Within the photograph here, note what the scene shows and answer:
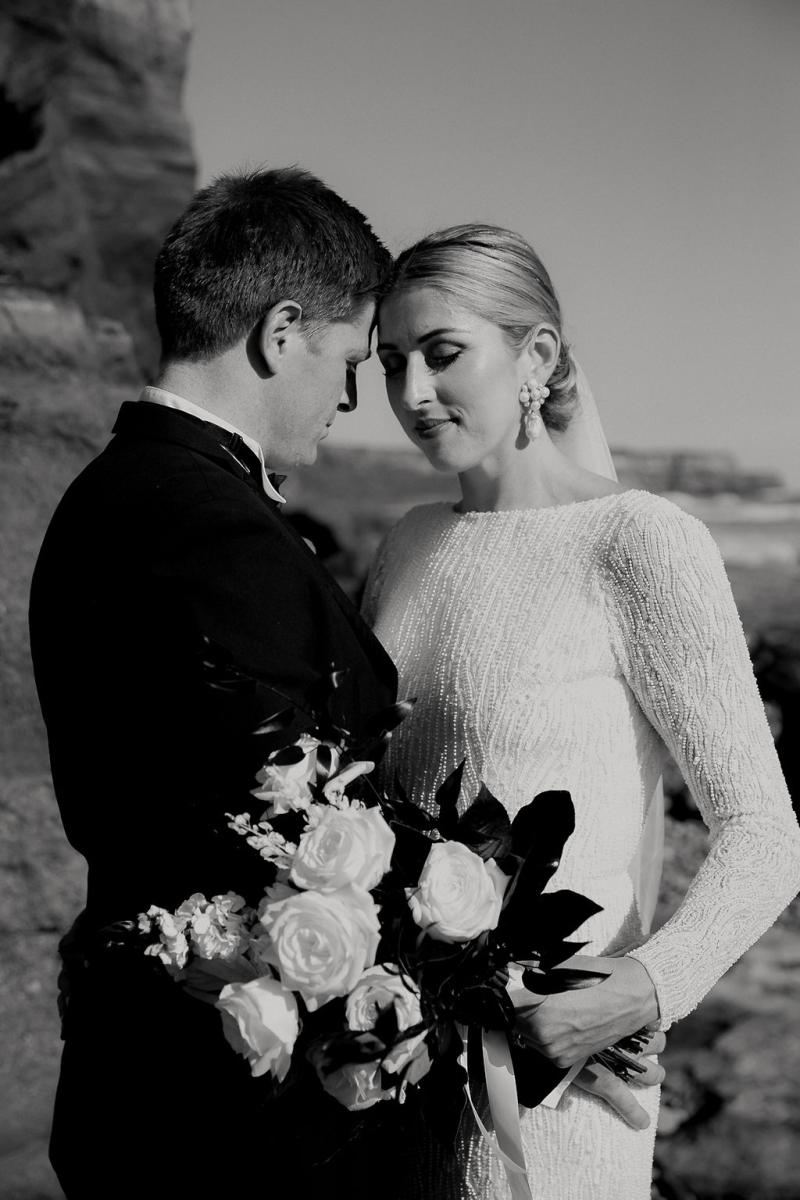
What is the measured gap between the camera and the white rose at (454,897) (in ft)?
4.65

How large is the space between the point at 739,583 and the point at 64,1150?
16.6 feet

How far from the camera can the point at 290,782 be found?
4.72ft

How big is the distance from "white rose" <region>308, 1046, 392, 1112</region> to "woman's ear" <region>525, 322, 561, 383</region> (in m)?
1.31

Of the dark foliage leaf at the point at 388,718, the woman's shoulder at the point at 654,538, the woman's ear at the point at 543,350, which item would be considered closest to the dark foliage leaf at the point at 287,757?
the dark foliage leaf at the point at 388,718

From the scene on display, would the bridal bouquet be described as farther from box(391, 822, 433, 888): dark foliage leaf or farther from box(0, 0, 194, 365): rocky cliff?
box(0, 0, 194, 365): rocky cliff

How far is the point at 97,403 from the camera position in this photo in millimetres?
4172

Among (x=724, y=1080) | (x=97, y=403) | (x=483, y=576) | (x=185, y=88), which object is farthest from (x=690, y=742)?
(x=185, y=88)

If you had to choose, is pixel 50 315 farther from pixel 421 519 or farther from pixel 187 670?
pixel 187 670

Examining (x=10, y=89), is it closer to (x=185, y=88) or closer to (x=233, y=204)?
(x=185, y=88)

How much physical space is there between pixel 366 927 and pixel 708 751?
71cm

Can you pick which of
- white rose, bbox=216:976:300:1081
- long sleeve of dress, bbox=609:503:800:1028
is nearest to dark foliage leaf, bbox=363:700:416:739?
white rose, bbox=216:976:300:1081

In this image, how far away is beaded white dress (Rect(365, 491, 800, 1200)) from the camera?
1847 millimetres

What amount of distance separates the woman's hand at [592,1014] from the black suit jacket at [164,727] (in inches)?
11.4

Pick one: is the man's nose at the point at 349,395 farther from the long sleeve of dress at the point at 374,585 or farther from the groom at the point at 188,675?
the long sleeve of dress at the point at 374,585
